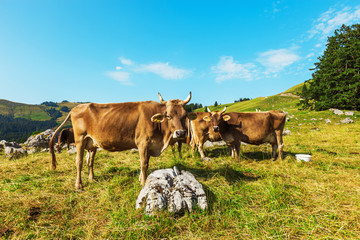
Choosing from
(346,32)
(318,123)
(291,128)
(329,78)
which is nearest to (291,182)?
(291,128)

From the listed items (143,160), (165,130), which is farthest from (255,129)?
(143,160)

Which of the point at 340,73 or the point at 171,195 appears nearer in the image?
the point at 171,195

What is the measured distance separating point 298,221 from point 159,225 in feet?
8.87

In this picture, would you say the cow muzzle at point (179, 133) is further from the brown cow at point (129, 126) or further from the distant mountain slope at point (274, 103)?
the distant mountain slope at point (274, 103)

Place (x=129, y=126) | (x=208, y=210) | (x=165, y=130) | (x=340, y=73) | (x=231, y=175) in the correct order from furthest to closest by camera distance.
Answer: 1. (x=340, y=73)
2. (x=231, y=175)
3. (x=165, y=130)
4. (x=129, y=126)
5. (x=208, y=210)

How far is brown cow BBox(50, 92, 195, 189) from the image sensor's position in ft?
16.6

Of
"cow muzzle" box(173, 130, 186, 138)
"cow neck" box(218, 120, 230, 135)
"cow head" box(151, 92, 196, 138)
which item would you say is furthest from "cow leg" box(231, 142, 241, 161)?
"cow muzzle" box(173, 130, 186, 138)

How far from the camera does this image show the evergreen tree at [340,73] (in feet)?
79.5

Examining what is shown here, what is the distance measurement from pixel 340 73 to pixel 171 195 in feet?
109

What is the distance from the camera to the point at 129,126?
5172 millimetres

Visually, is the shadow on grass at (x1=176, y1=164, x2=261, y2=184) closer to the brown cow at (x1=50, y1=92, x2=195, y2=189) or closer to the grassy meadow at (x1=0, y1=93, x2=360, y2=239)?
the grassy meadow at (x1=0, y1=93, x2=360, y2=239)

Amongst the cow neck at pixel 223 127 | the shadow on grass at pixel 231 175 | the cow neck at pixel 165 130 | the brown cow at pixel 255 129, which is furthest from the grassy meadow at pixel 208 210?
the cow neck at pixel 223 127

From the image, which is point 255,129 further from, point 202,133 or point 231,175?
point 231,175

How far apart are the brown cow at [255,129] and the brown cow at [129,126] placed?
11.6ft
